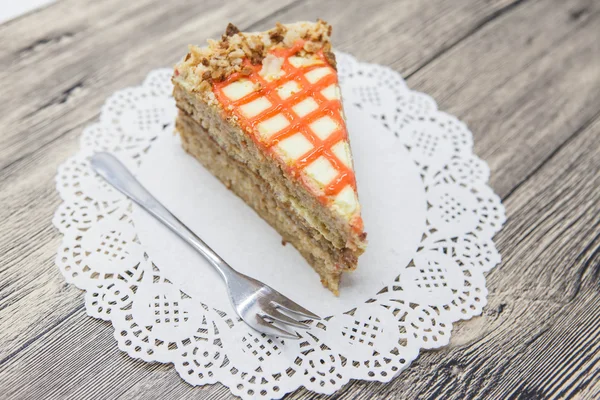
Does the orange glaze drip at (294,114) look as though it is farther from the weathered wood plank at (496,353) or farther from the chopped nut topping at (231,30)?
the weathered wood plank at (496,353)

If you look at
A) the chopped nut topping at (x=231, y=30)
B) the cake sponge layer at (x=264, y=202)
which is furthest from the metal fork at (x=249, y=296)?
the chopped nut topping at (x=231, y=30)

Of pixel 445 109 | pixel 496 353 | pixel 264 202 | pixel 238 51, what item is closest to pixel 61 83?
pixel 238 51

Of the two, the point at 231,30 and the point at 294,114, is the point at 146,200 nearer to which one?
the point at 294,114

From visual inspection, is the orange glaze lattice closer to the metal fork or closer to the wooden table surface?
the metal fork

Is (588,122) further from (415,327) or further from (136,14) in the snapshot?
(136,14)

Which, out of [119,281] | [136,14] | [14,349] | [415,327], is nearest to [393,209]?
[415,327]

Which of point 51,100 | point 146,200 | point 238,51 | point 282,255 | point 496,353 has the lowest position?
point 496,353

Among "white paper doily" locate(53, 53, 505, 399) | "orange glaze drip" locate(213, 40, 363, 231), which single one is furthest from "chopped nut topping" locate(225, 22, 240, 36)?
"white paper doily" locate(53, 53, 505, 399)
